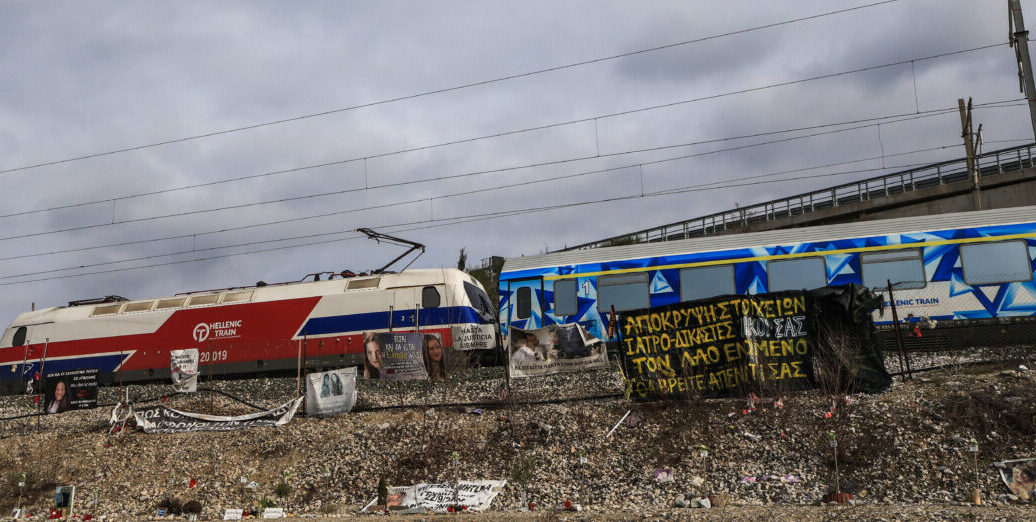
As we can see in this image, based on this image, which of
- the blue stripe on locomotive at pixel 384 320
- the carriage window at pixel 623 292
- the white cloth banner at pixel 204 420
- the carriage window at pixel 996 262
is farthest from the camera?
the blue stripe on locomotive at pixel 384 320

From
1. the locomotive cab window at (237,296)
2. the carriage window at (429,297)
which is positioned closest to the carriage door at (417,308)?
the carriage window at (429,297)

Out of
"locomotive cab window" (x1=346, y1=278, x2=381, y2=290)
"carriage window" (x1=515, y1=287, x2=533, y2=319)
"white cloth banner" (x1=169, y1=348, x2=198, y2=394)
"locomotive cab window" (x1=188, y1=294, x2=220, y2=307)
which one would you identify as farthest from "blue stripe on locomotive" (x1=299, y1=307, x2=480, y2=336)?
"white cloth banner" (x1=169, y1=348, x2=198, y2=394)

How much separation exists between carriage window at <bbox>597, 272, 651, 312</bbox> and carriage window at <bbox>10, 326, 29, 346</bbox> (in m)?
20.4

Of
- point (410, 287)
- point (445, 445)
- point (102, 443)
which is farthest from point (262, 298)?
point (445, 445)

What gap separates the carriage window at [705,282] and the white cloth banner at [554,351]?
4.63 metres

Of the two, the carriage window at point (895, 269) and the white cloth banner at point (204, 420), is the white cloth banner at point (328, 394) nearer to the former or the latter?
the white cloth banner at point (204, 420)

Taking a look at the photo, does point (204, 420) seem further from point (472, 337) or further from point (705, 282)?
point (705, 282)

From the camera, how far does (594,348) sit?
17.1 m

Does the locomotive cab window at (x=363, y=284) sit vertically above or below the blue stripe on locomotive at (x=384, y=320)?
above

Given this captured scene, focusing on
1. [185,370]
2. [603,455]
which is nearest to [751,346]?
[603,455]

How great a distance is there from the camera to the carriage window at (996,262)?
18.5m

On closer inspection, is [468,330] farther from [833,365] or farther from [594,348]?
[833,365]

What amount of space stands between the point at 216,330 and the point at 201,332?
0.51m

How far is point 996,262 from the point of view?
18672mm
